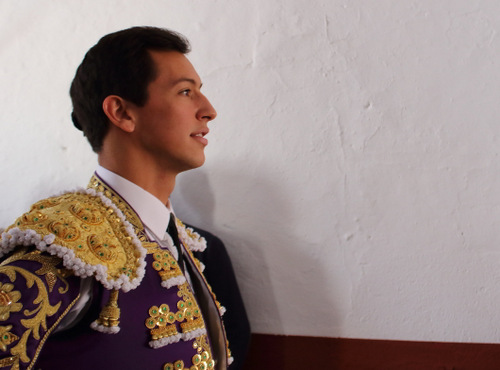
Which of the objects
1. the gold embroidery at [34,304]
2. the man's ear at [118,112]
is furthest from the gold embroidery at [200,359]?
the man's ear at [118,112]

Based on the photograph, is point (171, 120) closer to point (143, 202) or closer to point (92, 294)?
point (143, 202)

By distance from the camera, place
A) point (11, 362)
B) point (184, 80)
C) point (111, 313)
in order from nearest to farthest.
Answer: point (11, 362) < point (111, 313) < point (184, 80)

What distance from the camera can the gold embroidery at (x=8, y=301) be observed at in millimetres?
668

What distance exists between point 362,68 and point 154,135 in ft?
2.08

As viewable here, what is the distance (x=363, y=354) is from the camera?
129 centimetres

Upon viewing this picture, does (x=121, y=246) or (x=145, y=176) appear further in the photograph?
(x=145, y=176)

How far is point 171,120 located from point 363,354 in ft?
2.49

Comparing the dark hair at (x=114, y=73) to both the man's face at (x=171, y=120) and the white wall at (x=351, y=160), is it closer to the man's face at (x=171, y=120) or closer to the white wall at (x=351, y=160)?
the man's face at (x=171, y=120)

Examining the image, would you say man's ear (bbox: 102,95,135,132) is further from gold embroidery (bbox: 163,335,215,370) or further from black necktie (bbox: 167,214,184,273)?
gold embroidery (bbox: 163,335,215,370)

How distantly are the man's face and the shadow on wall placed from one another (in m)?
0.46

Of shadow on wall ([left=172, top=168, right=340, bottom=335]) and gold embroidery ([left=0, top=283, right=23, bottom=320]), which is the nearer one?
gold embroidery ([left=0, top=283, right=23, bottom=320])

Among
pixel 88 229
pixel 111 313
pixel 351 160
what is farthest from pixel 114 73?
pixel 351 160

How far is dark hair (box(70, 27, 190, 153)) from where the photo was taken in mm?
964

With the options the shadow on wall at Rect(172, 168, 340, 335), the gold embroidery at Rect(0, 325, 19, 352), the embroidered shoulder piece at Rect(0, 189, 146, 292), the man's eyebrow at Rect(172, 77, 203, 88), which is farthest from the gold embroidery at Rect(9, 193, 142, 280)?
the shadow on wall at Rect(172, 168, 340, 335)
